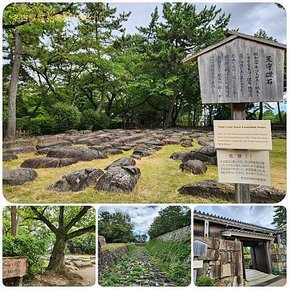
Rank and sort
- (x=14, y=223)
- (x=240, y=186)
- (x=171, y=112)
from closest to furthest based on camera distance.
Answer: (x=240, y=186), (x=14, y=223), (x=171, y=112)

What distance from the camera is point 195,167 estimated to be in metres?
3.91

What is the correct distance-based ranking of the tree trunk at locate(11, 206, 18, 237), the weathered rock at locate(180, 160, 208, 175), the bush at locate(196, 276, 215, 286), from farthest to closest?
1. the weathered rock at locate(180, 160, 208, 175)
2. the tree trunk at locate(11, 206, 18, 237)
3. the bush at locate(196, 276, 215, 286)

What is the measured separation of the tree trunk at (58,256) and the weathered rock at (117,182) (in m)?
0.65

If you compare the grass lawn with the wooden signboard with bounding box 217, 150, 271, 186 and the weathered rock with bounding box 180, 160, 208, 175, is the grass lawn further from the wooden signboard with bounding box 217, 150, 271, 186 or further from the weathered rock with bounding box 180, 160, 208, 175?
the wooden signboard with bounding box 217, 150, 271, 186

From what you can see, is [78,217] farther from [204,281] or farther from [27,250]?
[204,281]

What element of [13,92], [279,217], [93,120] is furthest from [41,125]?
[279,217]

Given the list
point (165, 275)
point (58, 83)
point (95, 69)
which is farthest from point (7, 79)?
point (165, 275)

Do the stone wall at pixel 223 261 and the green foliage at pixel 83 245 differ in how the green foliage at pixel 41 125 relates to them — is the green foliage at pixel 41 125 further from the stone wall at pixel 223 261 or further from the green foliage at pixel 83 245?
the stone wall at pixel 223 261

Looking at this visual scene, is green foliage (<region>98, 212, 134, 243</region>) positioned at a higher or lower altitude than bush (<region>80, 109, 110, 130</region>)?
lower

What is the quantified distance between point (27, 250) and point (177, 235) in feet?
4.79

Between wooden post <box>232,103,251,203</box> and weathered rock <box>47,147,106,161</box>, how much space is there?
2520 mm

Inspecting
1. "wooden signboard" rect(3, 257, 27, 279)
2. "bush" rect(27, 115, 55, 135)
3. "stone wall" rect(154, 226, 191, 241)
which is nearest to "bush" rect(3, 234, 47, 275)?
"wooden signboard" rect(3, 257, 27, 279)

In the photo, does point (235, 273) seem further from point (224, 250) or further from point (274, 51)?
point (274, 51)

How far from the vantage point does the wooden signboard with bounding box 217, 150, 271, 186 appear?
92.9 inches
